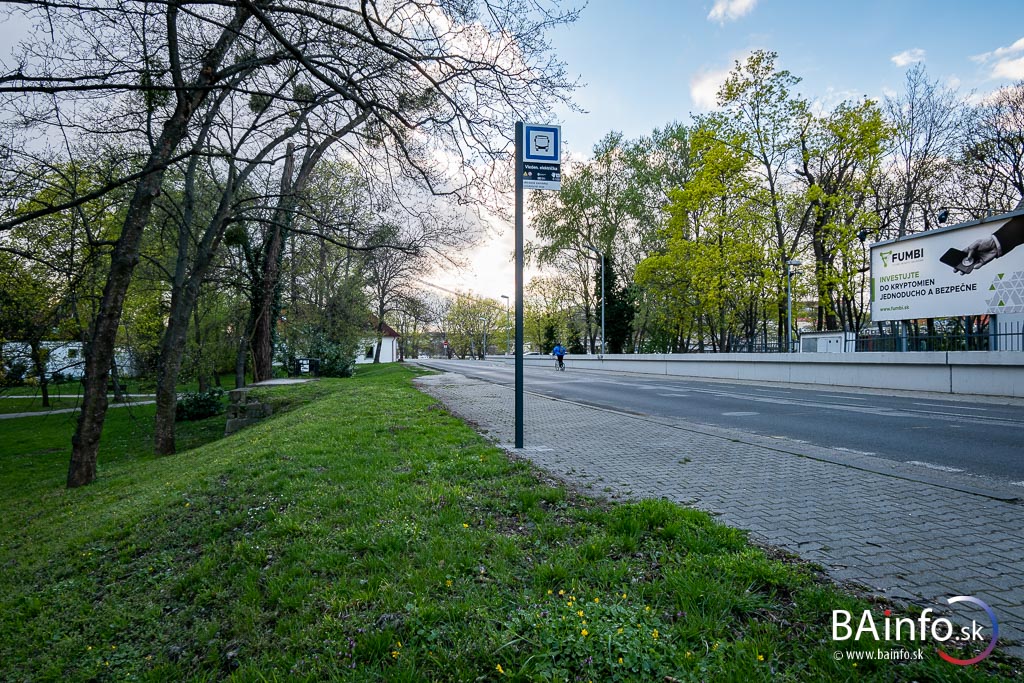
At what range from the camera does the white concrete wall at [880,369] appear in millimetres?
14775

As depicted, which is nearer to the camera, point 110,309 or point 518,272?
point 518,272

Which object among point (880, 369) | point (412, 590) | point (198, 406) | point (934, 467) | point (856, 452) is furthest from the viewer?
point (198, 406)

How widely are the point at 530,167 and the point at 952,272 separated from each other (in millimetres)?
17675

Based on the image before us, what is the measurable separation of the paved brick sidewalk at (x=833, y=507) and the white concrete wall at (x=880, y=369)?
1211cm

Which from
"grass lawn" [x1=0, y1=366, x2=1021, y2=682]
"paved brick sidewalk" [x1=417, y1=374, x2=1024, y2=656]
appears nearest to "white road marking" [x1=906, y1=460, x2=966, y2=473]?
"paved brick sidewalk" [x1=417, y1=374, x2=1024, y2=656]

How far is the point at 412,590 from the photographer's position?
318cm

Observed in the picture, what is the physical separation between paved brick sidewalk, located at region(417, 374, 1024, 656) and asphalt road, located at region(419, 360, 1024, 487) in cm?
142

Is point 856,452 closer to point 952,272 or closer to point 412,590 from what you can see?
point 412,590

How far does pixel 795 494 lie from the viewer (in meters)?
4.76

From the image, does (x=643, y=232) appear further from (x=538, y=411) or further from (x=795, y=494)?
(x=795, y=494)

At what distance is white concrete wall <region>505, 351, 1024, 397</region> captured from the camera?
48.5ft

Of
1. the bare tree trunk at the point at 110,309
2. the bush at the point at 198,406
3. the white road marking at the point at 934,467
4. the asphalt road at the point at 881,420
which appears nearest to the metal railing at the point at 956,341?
the asphalt road at the point at 881,420

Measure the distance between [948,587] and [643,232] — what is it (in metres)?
43.3

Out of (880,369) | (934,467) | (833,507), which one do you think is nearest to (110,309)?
(833,507)
